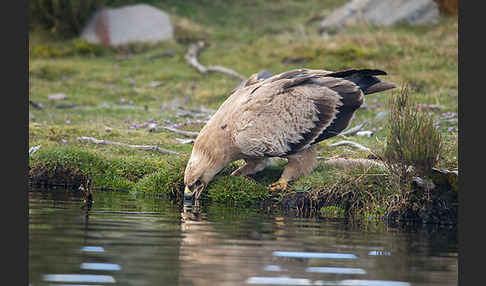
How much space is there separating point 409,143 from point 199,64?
1531 cm

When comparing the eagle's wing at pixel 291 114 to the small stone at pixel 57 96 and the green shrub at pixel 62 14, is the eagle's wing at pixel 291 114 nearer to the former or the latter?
the small stone at pixel 57 96

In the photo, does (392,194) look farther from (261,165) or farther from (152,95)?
(152,95)

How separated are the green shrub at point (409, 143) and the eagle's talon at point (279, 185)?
5.82ft

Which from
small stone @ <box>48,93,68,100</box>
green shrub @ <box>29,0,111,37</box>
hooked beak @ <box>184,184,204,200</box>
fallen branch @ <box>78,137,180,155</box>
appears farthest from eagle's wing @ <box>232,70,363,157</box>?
green shrub @ <box>29,0,111,37</box>

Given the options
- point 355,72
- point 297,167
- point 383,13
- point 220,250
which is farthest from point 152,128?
point 383,13

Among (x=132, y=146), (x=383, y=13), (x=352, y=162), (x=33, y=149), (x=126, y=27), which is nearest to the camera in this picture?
(x=352, y=162)

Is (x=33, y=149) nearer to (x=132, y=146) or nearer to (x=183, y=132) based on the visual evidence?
(x=132, y=146)

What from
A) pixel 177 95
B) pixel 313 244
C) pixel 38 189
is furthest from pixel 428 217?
pixel 177 95

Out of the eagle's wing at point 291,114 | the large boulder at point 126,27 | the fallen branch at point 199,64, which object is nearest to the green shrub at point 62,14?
the large boulder at point 126,27

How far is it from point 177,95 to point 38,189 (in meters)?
10.2

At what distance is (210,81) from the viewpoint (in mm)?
23422

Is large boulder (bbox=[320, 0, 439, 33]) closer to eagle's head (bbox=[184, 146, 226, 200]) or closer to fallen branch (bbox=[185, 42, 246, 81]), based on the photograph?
fallen branch (bbox=[185, 42, 246, 81])

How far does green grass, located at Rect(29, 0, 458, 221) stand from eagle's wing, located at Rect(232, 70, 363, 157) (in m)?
0.71

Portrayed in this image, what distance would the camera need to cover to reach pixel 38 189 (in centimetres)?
1254
